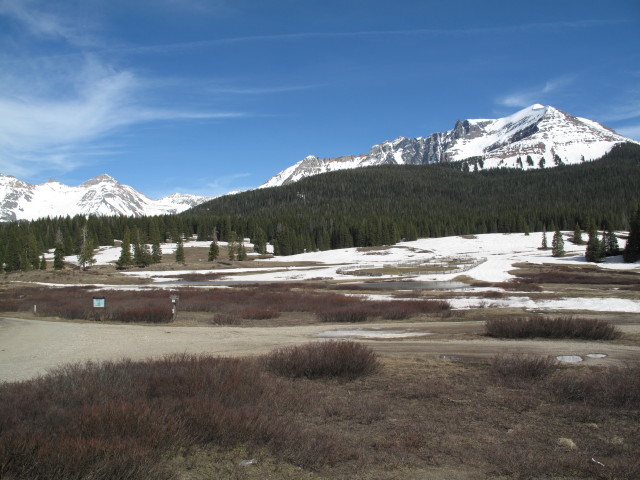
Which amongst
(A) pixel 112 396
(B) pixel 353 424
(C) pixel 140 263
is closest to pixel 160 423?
(A) pixel 112 396

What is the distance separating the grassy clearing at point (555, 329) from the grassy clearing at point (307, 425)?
7.14 m

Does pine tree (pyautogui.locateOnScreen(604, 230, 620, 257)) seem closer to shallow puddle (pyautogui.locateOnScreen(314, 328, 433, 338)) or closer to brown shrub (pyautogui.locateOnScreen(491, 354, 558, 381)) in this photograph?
shallow puddle (pyautogui.locateOnScreen(314, 328, 433, 338))

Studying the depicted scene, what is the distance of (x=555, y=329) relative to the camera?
59.8 feet

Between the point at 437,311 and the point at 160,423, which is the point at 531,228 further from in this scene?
the point at 160,423

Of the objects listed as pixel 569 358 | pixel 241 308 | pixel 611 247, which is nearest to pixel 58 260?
pixel 241 308

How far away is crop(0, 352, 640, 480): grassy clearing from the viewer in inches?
239

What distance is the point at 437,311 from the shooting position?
97.6 ft

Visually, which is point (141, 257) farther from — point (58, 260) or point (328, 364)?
point (328, 364)

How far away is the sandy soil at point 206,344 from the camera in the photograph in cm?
1448

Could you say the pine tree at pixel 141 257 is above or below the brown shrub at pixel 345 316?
above

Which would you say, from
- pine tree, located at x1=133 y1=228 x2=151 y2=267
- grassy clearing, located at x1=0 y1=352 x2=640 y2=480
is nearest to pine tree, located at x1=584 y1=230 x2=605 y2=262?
grassy clearing, located at x1=0 y1=352 x2=640 y2=480

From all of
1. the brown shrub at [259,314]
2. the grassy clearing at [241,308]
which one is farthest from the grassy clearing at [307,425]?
the brown shrub at [259,314]

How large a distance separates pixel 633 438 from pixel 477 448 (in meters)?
2.62

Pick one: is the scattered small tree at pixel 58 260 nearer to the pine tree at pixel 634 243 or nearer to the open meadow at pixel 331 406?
the open meadow at pixel 331 406
